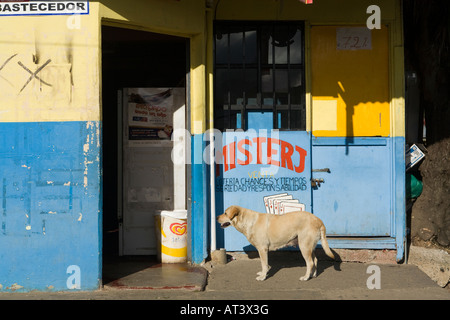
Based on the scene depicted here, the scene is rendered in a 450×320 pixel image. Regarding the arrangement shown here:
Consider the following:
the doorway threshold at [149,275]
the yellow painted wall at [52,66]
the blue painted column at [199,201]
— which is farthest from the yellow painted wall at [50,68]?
the doorway threshold at [149,275]

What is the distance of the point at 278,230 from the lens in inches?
254

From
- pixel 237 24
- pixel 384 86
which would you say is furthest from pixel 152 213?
pixel 384 86

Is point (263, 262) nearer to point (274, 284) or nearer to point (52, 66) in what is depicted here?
point (274, 284)

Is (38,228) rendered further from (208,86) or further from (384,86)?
(384,86)

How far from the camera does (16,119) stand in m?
6.01

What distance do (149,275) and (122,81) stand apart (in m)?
3.48

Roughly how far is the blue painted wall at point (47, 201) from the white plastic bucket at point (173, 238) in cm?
153

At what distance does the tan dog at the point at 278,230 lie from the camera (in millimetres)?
6422

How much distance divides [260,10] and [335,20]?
3.69 ft

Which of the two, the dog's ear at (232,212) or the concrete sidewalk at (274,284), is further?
the dog's ear at (232,212)

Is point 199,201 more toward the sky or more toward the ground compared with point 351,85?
more toward the ground

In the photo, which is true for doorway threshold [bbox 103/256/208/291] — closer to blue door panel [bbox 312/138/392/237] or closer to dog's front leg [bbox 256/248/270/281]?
dog's front leg [bbox 256/248/270/281]

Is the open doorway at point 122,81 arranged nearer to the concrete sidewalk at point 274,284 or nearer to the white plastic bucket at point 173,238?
the white plastic bucket at point 173,238

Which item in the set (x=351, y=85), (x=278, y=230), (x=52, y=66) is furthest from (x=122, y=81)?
(x=278, y=230)
